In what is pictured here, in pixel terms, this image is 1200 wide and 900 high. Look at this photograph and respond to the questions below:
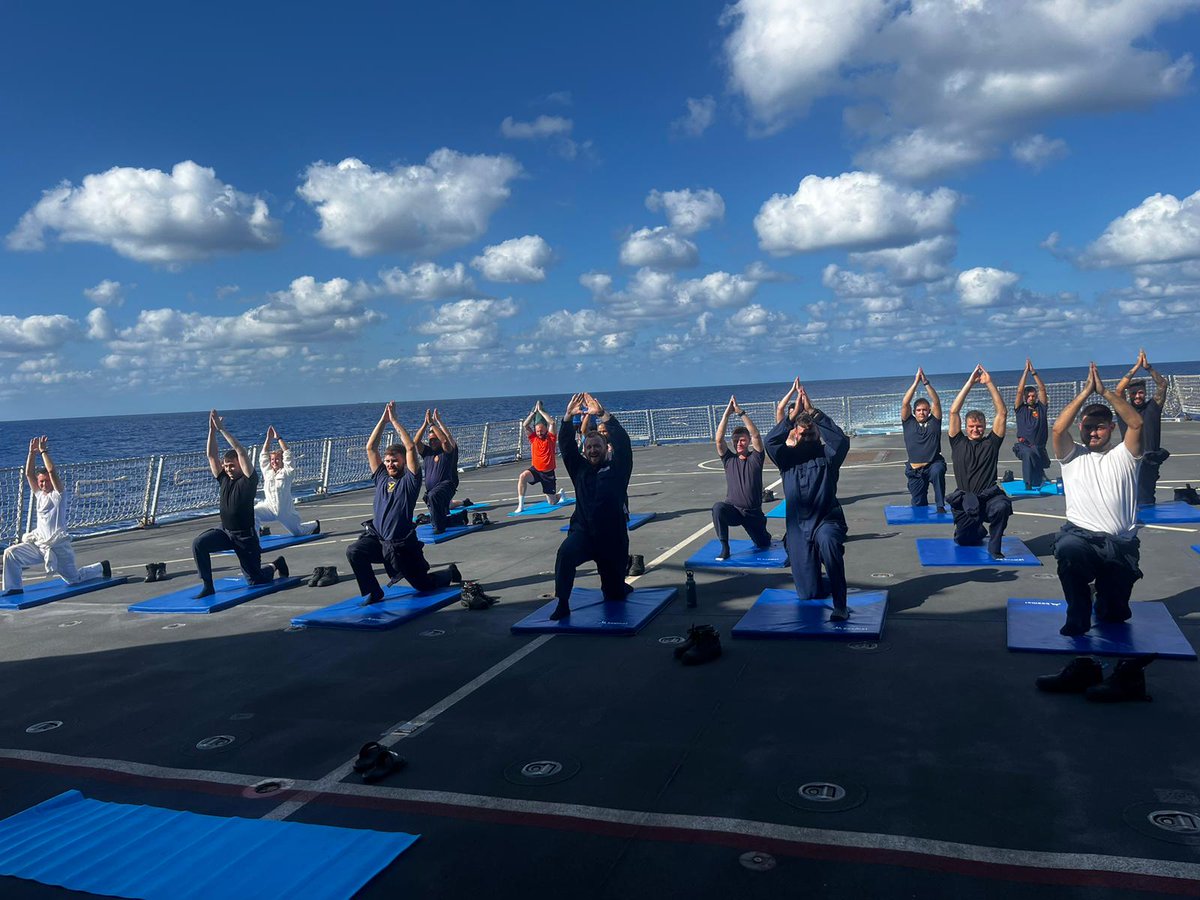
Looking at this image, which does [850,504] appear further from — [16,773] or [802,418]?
[16,773]

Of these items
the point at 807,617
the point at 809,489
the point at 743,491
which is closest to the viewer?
the point at 807,617

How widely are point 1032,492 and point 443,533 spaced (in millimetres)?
10447

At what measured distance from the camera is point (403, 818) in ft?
15.3

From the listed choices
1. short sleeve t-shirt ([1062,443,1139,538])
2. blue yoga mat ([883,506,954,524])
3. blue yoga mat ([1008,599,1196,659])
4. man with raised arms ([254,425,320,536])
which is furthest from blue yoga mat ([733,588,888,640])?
man with raised arms ([254,425,320,536])

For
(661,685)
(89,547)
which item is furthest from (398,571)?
(89,547)

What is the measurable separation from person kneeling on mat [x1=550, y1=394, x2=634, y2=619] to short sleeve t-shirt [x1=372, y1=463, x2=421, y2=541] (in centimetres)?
206

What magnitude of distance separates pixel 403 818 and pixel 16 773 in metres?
3.01

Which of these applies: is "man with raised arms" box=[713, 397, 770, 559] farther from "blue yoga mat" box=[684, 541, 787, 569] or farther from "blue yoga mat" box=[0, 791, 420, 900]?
"blue yoga mat" box=[0, 791, 420, 900]

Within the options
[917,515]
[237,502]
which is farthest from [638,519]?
[237,502]

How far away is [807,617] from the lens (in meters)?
7.88

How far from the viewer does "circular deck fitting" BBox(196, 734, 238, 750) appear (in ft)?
19.3

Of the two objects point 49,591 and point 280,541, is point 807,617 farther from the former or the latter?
point 49,591

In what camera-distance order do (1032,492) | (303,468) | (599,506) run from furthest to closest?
(303,468) → (1032,492) → (599,506)

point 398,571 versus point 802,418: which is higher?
point 802,418
